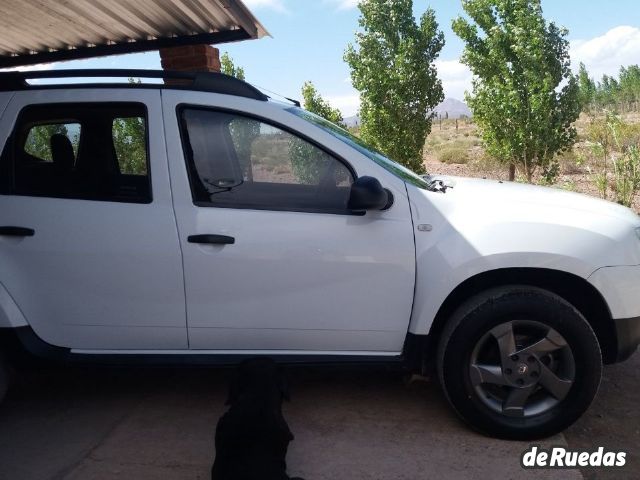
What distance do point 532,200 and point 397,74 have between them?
7.06m

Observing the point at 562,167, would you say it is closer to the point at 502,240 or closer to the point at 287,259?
the point at 502,240

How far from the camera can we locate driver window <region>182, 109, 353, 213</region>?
2773 mm

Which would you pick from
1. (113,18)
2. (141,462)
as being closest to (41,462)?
(141,462)

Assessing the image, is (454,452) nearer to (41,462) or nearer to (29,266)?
(41,462)

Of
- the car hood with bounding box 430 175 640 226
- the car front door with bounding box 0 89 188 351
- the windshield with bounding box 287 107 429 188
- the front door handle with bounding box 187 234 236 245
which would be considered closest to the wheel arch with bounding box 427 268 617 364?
the car hood with bounding box 430 175 640 226

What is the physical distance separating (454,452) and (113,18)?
5173 millimetres

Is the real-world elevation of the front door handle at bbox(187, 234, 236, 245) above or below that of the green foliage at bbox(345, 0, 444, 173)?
below

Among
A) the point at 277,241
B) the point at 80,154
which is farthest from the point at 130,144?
the point at 277,241

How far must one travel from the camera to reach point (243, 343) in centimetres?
284

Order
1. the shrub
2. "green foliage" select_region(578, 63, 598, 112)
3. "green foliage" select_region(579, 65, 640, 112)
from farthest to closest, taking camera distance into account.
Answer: "green foliage" select_region(579, 65, 640, 112) < the shrub < "green foliage" select_region(578, 63, 598, 112)

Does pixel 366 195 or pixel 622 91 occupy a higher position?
pixel 622 91
